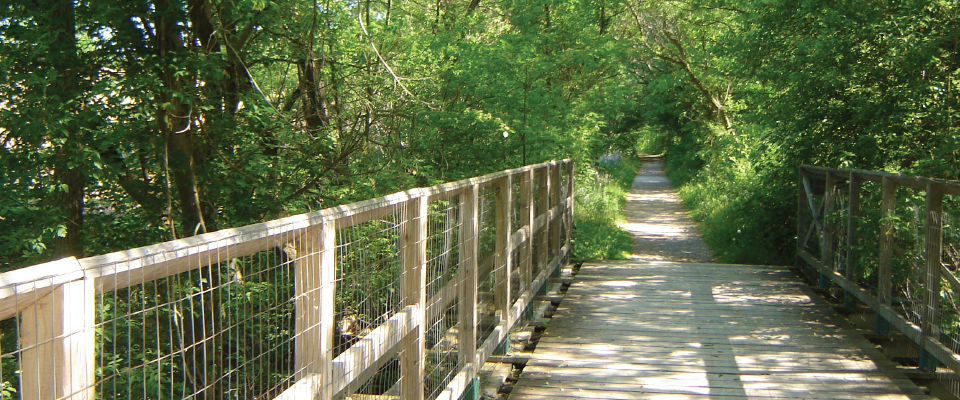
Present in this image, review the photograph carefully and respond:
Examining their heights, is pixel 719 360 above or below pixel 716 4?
below

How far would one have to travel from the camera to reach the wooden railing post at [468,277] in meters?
5.03

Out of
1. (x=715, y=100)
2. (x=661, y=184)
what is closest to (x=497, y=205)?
(x=715, y=100)

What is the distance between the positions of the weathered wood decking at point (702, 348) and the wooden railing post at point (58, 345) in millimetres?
4433

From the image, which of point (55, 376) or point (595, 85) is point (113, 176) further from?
point (595, 85)

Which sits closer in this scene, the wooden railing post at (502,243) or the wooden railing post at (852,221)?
the wooden railing post at (502,243)

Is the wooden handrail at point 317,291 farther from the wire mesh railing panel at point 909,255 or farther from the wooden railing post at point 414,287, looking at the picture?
the wire mesh railing panel at point 909,255

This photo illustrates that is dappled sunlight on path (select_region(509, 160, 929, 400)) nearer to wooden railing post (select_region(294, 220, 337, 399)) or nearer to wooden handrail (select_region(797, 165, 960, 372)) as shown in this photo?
wooden handrail (select_region(797, 165, 960, 372))

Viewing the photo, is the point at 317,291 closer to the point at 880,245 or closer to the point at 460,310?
the point at 460,310

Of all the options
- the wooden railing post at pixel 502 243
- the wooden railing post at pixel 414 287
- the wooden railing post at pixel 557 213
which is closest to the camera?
the wooden railing post at pixel 414 287

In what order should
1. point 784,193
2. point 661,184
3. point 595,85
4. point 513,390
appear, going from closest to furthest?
point 513,390, point 784,193, point 595,85, point 661,184

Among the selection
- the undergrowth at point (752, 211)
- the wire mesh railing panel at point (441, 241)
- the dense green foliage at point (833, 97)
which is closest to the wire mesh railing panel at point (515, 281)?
the wire mesh railing panel at point (441, 241)

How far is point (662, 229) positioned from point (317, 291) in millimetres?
15551

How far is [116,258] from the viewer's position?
72.3 inches

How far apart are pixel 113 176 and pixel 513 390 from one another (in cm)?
336
